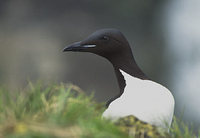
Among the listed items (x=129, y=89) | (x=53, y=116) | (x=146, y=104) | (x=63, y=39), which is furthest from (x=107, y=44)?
(x=63, y=39)

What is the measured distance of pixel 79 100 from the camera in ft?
7.78

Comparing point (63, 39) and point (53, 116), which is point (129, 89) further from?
point (63, 39)

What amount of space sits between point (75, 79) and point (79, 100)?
11.1 meters

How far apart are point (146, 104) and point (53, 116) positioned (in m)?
1.01

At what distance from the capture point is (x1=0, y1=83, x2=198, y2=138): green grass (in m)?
1.79

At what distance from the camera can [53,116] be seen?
79.0 inches

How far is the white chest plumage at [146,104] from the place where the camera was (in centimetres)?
278

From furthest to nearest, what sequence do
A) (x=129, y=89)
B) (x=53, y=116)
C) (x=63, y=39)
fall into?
(x=63, y=39) → (x=129, y=89) → (x=53, y=116)

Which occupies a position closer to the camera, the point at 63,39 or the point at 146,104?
the point at 146,104

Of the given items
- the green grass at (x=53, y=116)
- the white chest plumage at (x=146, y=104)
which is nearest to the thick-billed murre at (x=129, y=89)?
the white chest plumage at (x=146, y=104)

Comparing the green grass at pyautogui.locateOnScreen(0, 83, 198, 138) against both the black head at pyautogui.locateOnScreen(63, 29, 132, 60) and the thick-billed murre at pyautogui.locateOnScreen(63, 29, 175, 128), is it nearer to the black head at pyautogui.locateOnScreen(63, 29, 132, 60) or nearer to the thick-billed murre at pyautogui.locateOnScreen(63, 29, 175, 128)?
the thick-billed murre at pyautogui.locateOnScreen(63, 29, 175, 128)

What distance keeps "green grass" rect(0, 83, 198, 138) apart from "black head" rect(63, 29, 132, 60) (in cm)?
75

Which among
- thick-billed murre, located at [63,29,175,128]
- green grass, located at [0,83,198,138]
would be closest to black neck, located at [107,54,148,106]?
thick-billed murre, located at [63,29,175,128]

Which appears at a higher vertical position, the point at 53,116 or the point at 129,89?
the point at 53,116
